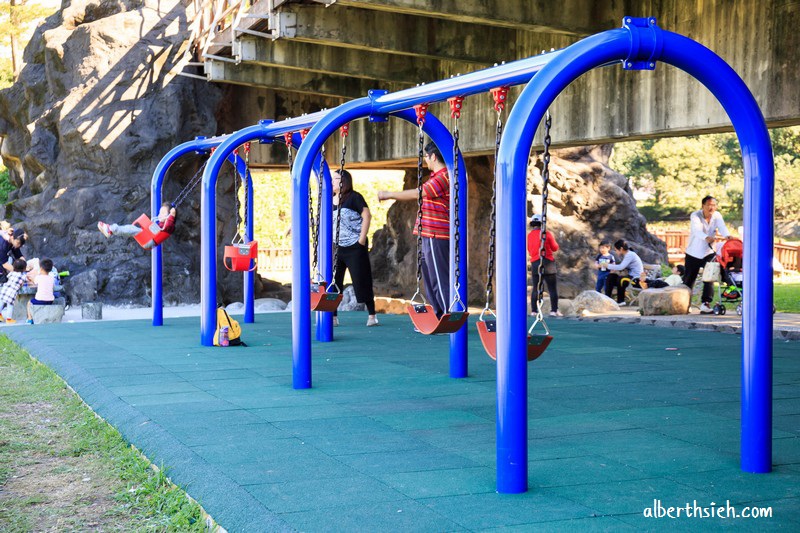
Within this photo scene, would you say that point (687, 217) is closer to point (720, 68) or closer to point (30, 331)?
point (30, 331)

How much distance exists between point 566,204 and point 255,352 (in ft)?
50.4

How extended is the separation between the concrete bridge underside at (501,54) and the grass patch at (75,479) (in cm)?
719

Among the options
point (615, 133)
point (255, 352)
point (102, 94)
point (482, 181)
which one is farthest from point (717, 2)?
point (102, 94)

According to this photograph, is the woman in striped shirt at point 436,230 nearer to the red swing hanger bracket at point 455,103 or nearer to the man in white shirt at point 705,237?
the red swing hanger bracket at point 455,103

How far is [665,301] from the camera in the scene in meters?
14.1

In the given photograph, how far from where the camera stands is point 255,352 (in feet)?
31.6

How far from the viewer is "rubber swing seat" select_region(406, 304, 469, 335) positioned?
21.6 ft

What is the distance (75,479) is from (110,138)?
15.6 m

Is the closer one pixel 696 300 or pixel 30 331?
pixel 30 331

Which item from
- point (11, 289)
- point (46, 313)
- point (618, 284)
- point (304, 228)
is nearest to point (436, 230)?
point (304, 228)

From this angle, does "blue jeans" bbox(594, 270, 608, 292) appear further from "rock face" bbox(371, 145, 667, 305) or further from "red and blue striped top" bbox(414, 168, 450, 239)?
"red and blue striped top" bbox(414, 168, 450, 239)

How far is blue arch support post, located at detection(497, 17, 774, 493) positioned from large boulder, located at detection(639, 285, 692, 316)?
31.4ft

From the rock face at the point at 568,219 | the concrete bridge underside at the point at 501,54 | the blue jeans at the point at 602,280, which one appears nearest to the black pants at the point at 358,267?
the concrete bridge underside at the point at 501,54

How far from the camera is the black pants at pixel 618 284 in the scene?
59.4 feet
